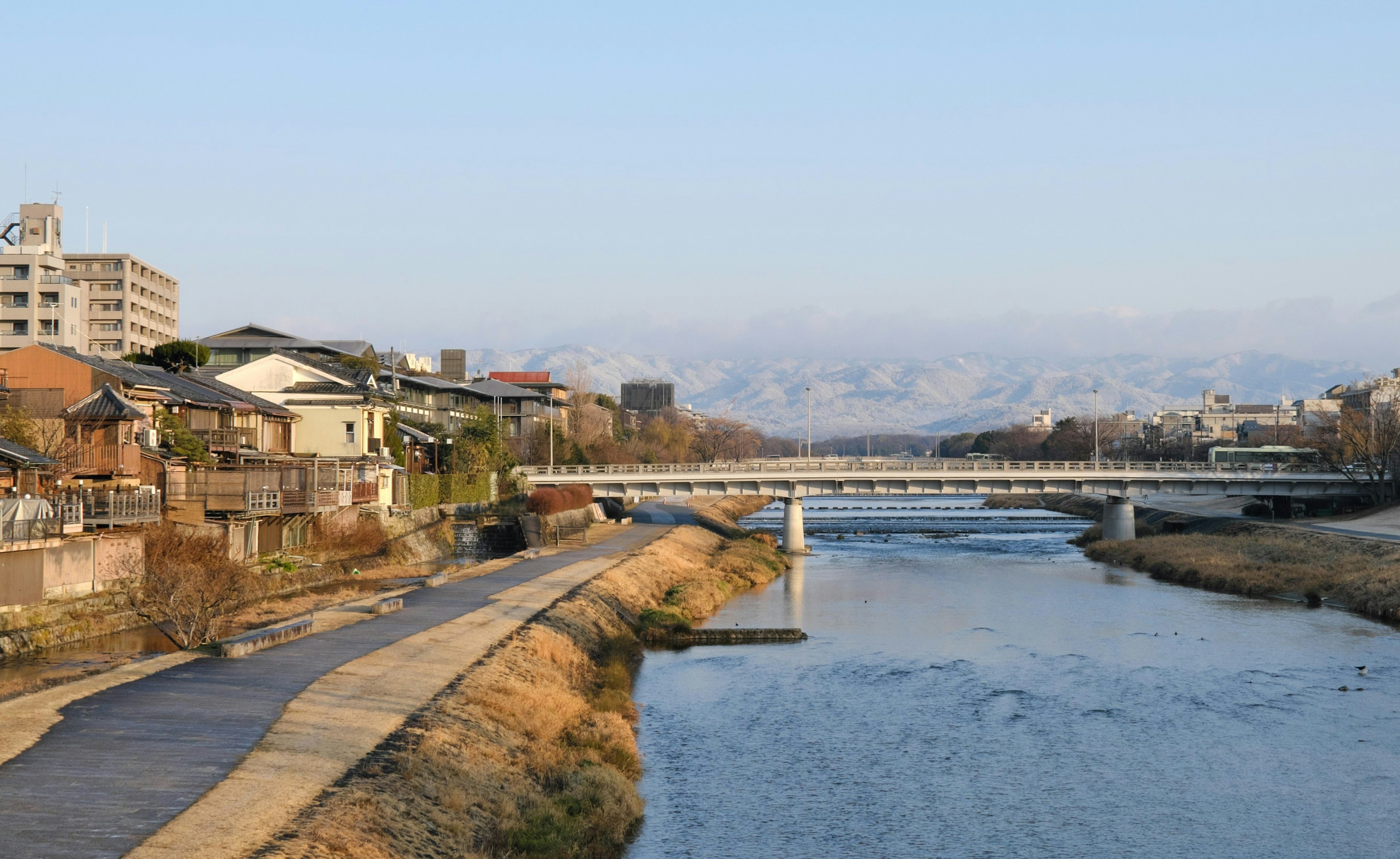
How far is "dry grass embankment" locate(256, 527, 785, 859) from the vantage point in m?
19.1

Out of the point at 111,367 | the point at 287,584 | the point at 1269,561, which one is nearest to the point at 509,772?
the point at 287,584

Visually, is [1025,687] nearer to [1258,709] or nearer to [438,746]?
[1258,709]

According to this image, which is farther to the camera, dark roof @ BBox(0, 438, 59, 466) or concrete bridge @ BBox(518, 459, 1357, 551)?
concrete bridge @ BBox(518, 459, 1357, 551)

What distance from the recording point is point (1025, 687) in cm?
3831

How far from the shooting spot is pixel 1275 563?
227 feet

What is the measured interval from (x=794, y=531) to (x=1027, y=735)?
56226mm

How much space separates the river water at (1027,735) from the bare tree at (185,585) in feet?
42.6

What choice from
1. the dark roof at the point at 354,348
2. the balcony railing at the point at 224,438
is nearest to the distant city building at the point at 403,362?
the dark roof at the point at 354,348

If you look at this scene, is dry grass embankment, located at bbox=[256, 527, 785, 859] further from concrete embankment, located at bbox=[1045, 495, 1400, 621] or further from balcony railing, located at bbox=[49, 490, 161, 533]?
concrete embankment, located at bbox=[1045, 495, 1400, 621]

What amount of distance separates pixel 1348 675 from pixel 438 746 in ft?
104

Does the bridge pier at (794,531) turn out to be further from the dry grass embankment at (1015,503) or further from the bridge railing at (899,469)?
the dry grass embankment at (1015,503)

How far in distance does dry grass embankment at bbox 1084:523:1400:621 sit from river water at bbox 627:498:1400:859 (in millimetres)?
3528

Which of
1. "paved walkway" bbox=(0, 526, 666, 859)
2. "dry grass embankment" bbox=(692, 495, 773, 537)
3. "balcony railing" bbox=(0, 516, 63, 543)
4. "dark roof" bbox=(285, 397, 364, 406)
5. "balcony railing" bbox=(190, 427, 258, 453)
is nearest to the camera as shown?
"paved walkway" bbox=(0, 526, 666, 859)

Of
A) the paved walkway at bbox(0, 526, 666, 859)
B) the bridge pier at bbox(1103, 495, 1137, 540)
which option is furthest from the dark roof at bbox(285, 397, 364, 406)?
the bridge pier at bbox(1103, 495, 1137, 540)
